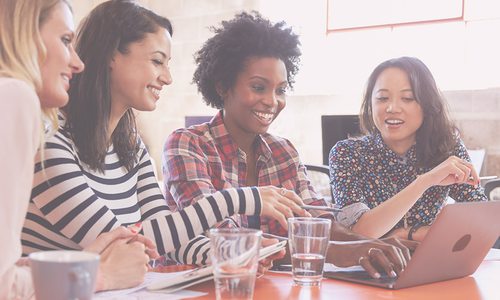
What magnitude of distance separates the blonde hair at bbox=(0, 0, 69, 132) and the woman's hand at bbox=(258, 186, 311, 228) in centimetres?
49

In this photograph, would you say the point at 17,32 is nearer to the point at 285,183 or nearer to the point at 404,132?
the point at 285,183

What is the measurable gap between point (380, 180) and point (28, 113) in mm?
1365

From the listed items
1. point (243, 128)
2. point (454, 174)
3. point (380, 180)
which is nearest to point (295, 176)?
point (243, 128)

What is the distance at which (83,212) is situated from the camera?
4.17 feet

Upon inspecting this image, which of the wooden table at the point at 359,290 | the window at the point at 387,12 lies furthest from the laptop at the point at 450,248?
the window at the point at 387,12

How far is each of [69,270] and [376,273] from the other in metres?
0.72

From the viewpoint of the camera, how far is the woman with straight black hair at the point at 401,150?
2006 millimetres

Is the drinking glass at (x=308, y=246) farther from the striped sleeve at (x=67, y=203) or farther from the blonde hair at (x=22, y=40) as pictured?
the blonde hair at (x=22, y=40)

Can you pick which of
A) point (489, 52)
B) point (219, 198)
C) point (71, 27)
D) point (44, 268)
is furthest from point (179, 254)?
point (489, 52)

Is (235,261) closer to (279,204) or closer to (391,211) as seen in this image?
(279,204)

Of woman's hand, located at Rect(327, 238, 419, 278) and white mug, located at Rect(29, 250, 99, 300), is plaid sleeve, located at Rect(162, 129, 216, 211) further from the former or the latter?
white mug, located at Rect(29, 250, 99, 300)

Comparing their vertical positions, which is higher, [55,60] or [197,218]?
[55,60]

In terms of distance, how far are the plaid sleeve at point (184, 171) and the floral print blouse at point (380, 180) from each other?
50cm

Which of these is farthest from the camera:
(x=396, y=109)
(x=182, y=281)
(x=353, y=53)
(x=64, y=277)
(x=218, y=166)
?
(x=353, y=53)
